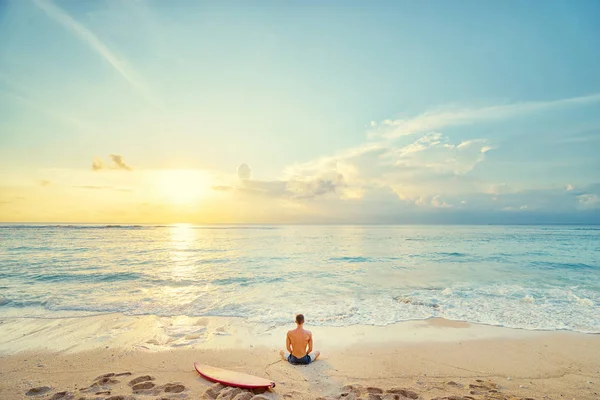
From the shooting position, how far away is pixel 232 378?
5602mm

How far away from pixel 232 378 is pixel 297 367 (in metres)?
1.44

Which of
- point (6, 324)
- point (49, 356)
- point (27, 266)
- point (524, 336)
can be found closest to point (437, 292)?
point (524, 336)

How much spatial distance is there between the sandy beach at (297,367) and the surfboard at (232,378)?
139 millimetres

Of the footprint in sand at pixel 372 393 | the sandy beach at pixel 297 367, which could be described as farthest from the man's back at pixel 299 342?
the footprint in sand at pixel 372 393

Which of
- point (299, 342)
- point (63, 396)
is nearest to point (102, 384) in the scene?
point (63, 396)

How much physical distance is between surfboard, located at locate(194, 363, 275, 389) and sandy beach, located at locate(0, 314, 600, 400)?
14 cm

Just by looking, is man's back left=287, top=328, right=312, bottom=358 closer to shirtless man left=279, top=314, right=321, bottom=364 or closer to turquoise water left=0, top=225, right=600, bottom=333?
shirtless man left=279, top=314, right=321, bottom=364

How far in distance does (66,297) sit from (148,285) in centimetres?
334

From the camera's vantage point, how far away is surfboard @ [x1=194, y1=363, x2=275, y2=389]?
5293 millimetres

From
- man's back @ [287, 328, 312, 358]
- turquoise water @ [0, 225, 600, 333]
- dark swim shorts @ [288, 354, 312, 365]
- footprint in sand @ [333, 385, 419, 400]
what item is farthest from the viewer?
turquoise water @ [0, 225, 600, 333]

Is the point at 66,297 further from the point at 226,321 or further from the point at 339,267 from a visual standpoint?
the point at 339,267

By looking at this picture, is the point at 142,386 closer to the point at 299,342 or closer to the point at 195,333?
the point at 299,342

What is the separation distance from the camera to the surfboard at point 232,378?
17.4 feet

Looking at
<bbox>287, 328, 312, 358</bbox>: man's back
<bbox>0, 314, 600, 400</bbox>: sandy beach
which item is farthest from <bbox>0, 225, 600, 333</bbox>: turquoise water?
<bbox>287, 328, 312, 358</bbox>: man's back
